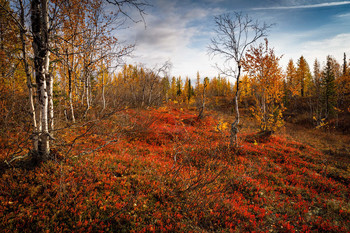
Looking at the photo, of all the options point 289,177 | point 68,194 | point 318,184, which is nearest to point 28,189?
point 68,194

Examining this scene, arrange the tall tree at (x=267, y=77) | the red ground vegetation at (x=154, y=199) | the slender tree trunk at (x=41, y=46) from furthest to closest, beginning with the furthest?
the tall tree at (x=267, y=77) < the slender tree trunk at (x=41, y=46) < the red ground vegetation at (x=154, y=199)

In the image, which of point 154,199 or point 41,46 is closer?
point 41,46

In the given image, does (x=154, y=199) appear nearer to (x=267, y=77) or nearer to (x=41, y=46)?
(x=41, y=46)

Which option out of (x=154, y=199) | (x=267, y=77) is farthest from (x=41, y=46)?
(x=267, y=77)

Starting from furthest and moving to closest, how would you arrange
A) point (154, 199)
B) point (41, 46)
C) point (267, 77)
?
point (267, 77)
point (154, 199)
point (41, 46)

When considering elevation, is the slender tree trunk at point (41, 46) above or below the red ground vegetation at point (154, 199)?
above

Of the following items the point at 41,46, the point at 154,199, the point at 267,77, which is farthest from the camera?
the point at 267,77

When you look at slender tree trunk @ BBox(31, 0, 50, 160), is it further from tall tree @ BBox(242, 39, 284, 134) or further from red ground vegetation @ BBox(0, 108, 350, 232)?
tall tree @ BBox(242, 39, 284, 134)

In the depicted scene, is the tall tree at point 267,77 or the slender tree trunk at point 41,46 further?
the tall tree at point 267,77

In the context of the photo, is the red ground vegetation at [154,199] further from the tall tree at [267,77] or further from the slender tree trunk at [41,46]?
the tall tree at [267,77]

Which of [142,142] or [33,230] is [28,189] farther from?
[142,142]

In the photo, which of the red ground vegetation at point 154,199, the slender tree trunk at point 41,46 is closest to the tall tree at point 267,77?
the red ground vegetation at point 154,199

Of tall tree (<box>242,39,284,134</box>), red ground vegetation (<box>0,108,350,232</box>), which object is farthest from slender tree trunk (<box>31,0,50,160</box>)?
tall tree (<box>242,39,284,134</box>)

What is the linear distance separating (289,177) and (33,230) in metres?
11.1
